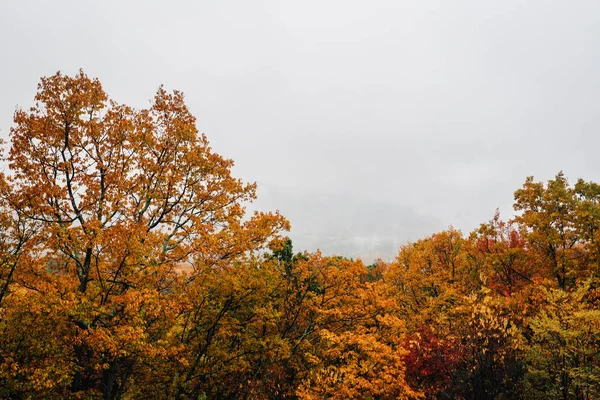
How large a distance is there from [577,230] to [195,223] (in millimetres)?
23529

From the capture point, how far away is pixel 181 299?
41.1ft

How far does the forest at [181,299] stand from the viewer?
38.7 feet

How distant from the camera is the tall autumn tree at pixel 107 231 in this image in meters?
11.2

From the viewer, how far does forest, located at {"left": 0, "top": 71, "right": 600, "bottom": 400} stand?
1178cm

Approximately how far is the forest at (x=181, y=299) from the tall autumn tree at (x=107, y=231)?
67 millimetres

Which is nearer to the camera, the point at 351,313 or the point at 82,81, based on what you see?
the point at 82,81

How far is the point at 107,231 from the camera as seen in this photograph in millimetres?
11258

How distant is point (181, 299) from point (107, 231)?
3.59 m

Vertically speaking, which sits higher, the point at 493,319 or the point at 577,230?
the point at 577,230

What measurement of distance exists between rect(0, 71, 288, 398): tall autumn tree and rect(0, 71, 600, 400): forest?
0.07 meters

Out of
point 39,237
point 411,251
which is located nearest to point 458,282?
point 411,251

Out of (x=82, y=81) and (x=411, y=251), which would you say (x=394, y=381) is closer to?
(x=82, y=81)

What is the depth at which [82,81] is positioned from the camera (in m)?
13.2

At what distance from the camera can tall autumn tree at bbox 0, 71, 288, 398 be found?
442 inches
